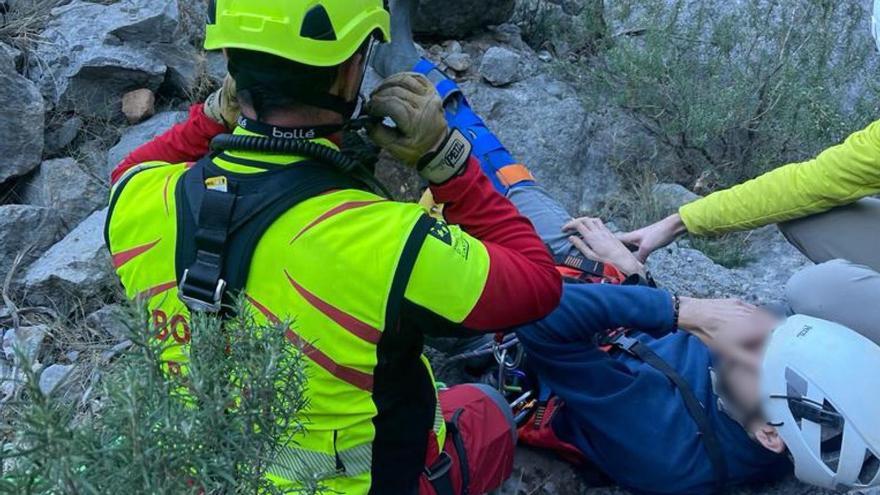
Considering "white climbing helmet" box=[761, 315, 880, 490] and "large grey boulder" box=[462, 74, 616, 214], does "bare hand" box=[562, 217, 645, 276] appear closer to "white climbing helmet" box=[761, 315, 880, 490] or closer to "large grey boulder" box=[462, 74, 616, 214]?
"white climbing helmet" box=[761, 315, 880, 490]

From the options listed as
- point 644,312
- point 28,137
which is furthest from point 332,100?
point 28,137

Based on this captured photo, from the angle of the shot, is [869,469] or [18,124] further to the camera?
[18,124]

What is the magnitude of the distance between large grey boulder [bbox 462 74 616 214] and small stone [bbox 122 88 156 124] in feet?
5.02

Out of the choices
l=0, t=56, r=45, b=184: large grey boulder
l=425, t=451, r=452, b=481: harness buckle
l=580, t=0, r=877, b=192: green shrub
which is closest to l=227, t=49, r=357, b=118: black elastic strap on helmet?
l=425, t=451, r=452, b=481: harness buckle

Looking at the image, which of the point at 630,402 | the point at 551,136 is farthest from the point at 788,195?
the point at 551,136

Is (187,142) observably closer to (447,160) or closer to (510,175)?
(447,160)

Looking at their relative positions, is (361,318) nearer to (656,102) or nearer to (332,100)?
(332,100)

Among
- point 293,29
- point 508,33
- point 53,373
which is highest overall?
point 293,29

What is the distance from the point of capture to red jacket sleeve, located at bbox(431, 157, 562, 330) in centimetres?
216

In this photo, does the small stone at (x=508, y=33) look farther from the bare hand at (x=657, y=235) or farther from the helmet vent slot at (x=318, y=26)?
the helmet vent slot at (x=318, y=26)

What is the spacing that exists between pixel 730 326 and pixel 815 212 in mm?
824

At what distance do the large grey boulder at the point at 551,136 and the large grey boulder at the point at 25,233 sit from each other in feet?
6.89

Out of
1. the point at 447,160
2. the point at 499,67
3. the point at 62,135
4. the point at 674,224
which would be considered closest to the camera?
the point at 447,160

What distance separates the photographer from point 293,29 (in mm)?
2043
